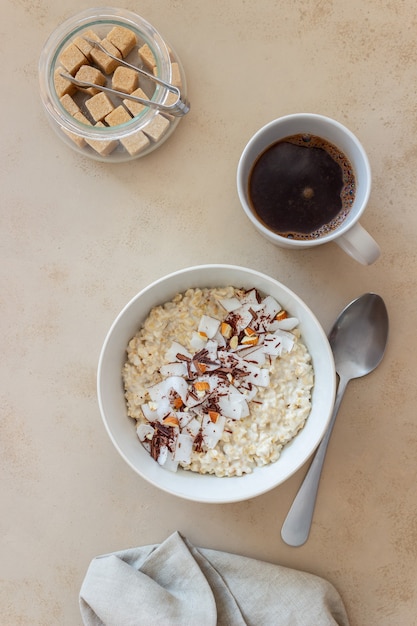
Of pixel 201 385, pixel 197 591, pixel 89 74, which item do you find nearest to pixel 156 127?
pixel 89 74

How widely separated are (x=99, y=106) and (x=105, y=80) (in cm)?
6

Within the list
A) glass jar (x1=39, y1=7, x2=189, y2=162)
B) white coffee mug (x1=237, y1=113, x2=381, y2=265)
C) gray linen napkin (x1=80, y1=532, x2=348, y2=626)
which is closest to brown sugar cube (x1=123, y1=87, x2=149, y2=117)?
glass jar (x1=39, y1=7, x2=189, y2=162)

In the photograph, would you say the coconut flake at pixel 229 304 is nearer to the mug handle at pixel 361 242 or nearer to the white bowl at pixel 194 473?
the white bowl at pixel 194 473

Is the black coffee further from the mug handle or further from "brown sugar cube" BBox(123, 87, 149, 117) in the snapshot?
"brown sugar cube" BBox(123, 87, 149, 117)

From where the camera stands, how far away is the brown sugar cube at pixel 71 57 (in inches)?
45.0

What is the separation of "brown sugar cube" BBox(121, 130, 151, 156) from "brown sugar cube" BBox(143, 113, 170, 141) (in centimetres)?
1

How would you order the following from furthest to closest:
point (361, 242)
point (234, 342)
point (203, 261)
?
point (203, 261) < point (234, 342) < point (361, 242)

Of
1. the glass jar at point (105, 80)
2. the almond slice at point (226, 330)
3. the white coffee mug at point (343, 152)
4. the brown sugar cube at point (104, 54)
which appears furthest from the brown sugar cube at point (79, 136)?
the almond slice at point (226, 330)

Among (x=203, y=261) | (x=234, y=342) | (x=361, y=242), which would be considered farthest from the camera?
(x=203, y=261)

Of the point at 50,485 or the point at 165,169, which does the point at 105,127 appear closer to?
the point at 165,169

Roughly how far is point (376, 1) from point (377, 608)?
1207 millimetres

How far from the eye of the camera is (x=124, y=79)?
114 cm

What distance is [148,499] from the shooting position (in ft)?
4.00

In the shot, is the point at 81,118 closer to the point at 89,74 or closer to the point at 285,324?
the point at 89,74
